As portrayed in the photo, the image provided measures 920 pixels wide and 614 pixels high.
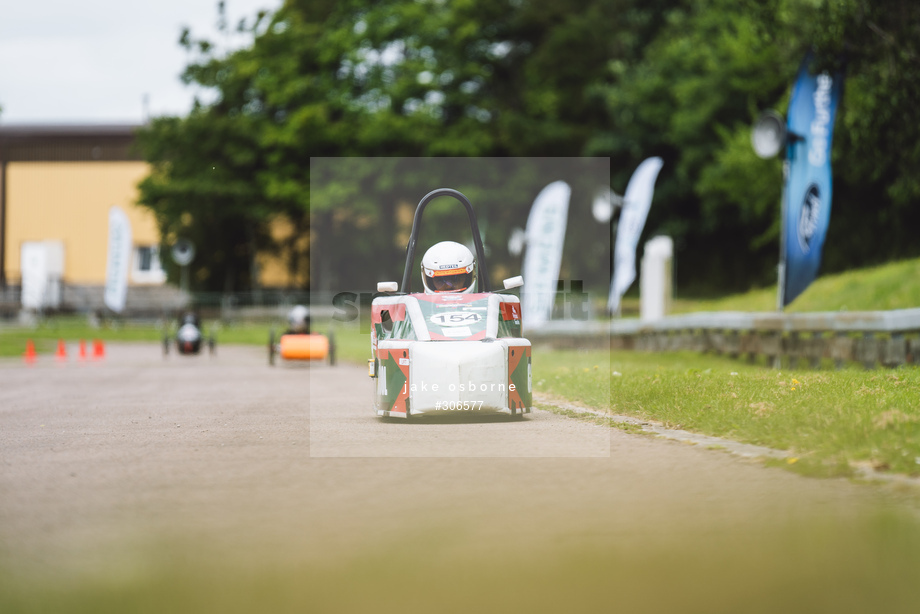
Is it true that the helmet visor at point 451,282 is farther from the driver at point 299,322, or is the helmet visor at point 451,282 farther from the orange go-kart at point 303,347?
the driver at point 299,322

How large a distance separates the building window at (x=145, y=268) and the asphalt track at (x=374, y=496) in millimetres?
58028

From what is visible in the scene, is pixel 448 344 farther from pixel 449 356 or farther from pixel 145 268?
pixel 145 268

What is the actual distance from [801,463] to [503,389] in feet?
11.1

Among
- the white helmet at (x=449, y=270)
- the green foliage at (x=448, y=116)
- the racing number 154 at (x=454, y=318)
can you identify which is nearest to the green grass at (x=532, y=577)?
the racing number 154 at (x=454, y=318)

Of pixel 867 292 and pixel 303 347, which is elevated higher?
pixel 867 292

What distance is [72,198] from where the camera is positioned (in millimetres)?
67688

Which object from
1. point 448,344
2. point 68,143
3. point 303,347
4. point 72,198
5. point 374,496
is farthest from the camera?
point 68,143

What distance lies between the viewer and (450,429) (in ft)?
34.2

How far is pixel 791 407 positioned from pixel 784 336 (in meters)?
9.46

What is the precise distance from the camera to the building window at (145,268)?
224 ft

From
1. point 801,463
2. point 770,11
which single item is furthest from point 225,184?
point 801,463

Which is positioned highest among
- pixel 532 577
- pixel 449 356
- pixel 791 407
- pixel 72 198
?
pixel 72 198

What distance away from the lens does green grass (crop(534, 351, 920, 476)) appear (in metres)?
7.91

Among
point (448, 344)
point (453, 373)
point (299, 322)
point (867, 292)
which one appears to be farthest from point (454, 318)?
point (867, 292)
